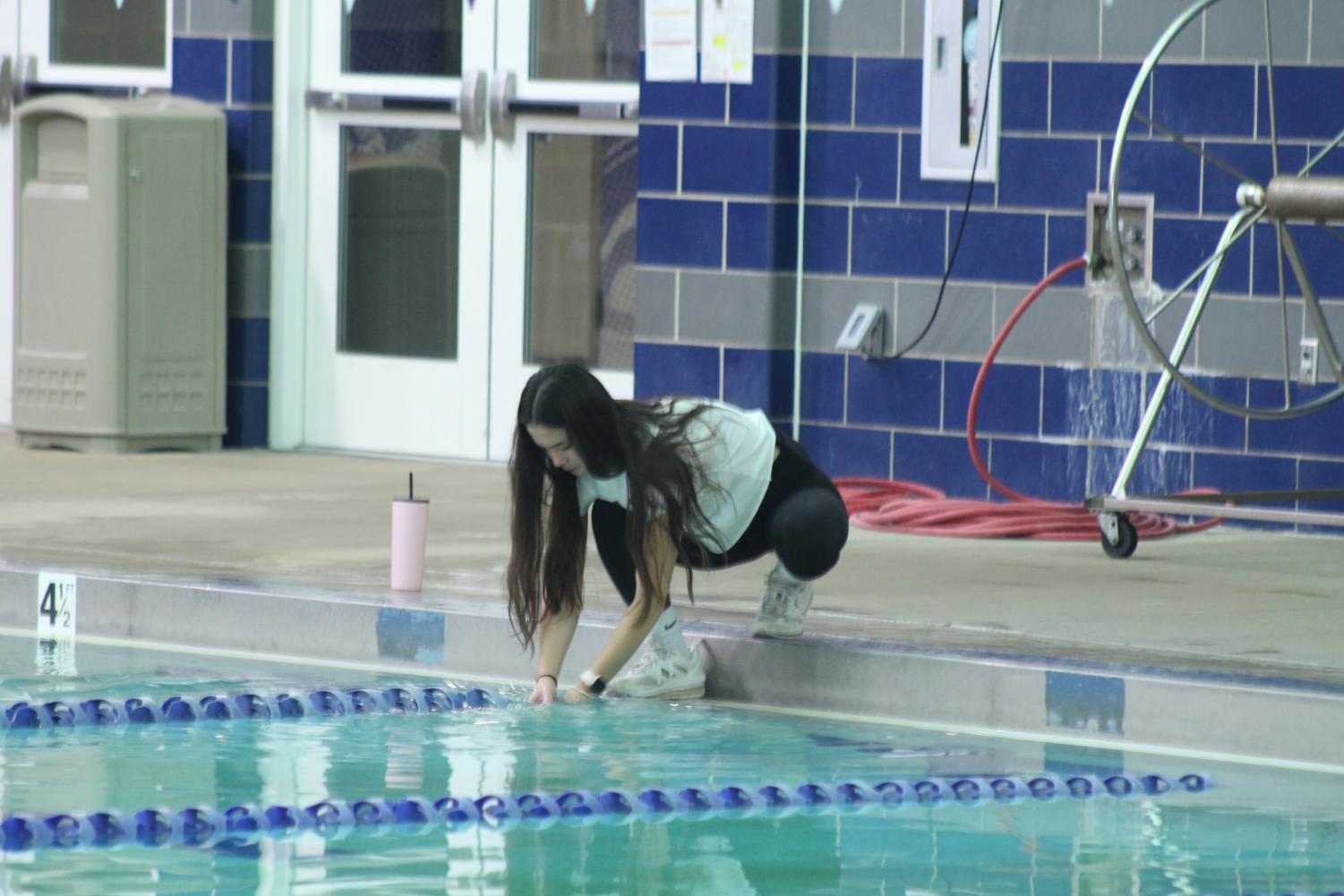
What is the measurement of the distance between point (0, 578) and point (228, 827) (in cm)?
253

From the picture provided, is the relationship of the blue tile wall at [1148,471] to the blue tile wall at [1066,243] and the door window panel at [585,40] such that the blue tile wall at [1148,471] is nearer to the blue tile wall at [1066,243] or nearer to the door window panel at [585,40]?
the blue tile wall at [1066,243]

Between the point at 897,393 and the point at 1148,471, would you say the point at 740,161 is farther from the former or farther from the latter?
the point at 1148,471

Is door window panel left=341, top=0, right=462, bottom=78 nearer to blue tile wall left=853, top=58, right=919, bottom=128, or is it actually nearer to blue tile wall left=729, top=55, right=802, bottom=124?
blue tile wall left=729, top=55, right=802, bottom=124

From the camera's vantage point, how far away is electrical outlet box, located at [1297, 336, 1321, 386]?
24.9 feet

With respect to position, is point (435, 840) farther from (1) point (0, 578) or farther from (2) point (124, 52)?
(2) point (124, 52)

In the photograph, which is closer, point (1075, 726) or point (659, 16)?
point (1075, 726)

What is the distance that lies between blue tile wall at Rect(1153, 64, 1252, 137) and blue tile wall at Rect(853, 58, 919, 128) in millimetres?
807

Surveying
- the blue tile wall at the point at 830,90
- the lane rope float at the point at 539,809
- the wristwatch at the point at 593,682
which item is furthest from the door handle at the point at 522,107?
the lane rope float at the point at 539,809

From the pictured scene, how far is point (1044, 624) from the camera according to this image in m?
5.80

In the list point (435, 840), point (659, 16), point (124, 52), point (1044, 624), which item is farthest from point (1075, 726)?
point (124, 52)

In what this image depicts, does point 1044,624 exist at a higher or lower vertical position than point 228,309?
lower

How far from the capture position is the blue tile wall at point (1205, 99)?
7.70m

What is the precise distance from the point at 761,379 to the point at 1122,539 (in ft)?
5.90

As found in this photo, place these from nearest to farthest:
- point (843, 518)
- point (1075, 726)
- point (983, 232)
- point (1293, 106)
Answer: point (1075, 726), point (843, 518), point (1293, 106), point (983, 232)
